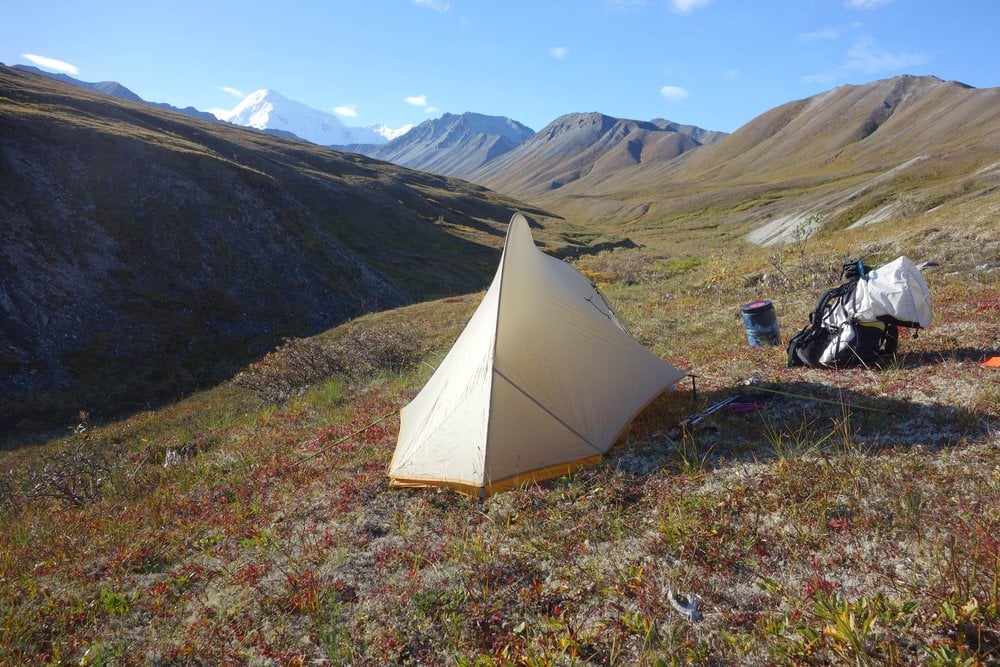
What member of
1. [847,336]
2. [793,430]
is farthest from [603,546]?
[847,336]

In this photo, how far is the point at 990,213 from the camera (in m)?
16.0

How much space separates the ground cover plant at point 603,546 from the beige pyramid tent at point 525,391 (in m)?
0.33

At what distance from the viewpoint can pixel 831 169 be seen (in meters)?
98.7

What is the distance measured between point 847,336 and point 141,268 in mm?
27985

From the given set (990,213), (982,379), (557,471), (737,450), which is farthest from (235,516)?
(990,213)

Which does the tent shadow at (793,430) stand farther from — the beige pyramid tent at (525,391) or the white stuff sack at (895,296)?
the white stuff sack at (895,296)

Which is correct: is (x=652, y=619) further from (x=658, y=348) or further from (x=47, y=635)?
(x=658, y=348)

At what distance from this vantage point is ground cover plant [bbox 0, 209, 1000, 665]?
10.8ft

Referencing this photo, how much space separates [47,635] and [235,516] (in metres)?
1.90

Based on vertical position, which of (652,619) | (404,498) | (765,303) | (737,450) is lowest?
(404,498)

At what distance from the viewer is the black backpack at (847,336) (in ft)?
23.1

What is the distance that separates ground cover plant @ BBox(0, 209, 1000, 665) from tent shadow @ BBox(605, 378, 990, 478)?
30 mm

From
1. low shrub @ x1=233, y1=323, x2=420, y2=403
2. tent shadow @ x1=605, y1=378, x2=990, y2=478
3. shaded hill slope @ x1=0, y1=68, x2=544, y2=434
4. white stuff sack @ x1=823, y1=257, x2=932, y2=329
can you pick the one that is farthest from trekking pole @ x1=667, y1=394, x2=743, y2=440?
shaded hill slope @ x1=0, y1=68, x2=544, y2=434

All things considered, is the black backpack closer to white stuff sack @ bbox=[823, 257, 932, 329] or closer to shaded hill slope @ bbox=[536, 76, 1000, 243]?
white stuff sack @ bbox=[823, 257, 932, 329]
